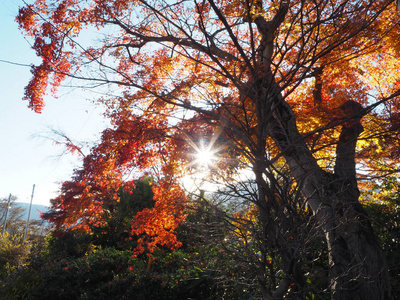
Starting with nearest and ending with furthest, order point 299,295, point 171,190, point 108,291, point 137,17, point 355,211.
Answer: point 299,295, point 355,211, point 137,17, point 108,291, point 171,190

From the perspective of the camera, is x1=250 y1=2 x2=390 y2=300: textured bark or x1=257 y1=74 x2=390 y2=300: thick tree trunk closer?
x1=250 y1=2 x2=390 y2=300: textured bark

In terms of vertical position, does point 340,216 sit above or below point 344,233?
above

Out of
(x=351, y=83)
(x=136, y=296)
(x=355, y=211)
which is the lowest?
(x=136, y=296)

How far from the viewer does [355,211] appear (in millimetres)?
5594

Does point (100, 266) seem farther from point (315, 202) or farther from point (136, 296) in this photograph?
point (315, 202)

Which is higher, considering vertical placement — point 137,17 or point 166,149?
point 137,17

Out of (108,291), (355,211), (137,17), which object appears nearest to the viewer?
(355,211)

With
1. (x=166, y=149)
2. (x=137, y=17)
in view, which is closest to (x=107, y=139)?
(x=166, y=149)

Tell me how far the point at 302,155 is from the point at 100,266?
5967 millimetres

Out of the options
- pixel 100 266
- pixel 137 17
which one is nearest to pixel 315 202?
pixel 137 17

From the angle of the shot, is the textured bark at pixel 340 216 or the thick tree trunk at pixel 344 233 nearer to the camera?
the textured bark at pixel 340 216

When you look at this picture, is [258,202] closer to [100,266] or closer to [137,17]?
[137,17]

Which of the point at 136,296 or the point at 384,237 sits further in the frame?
the point at 384,237

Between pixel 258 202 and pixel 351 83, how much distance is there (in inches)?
269
